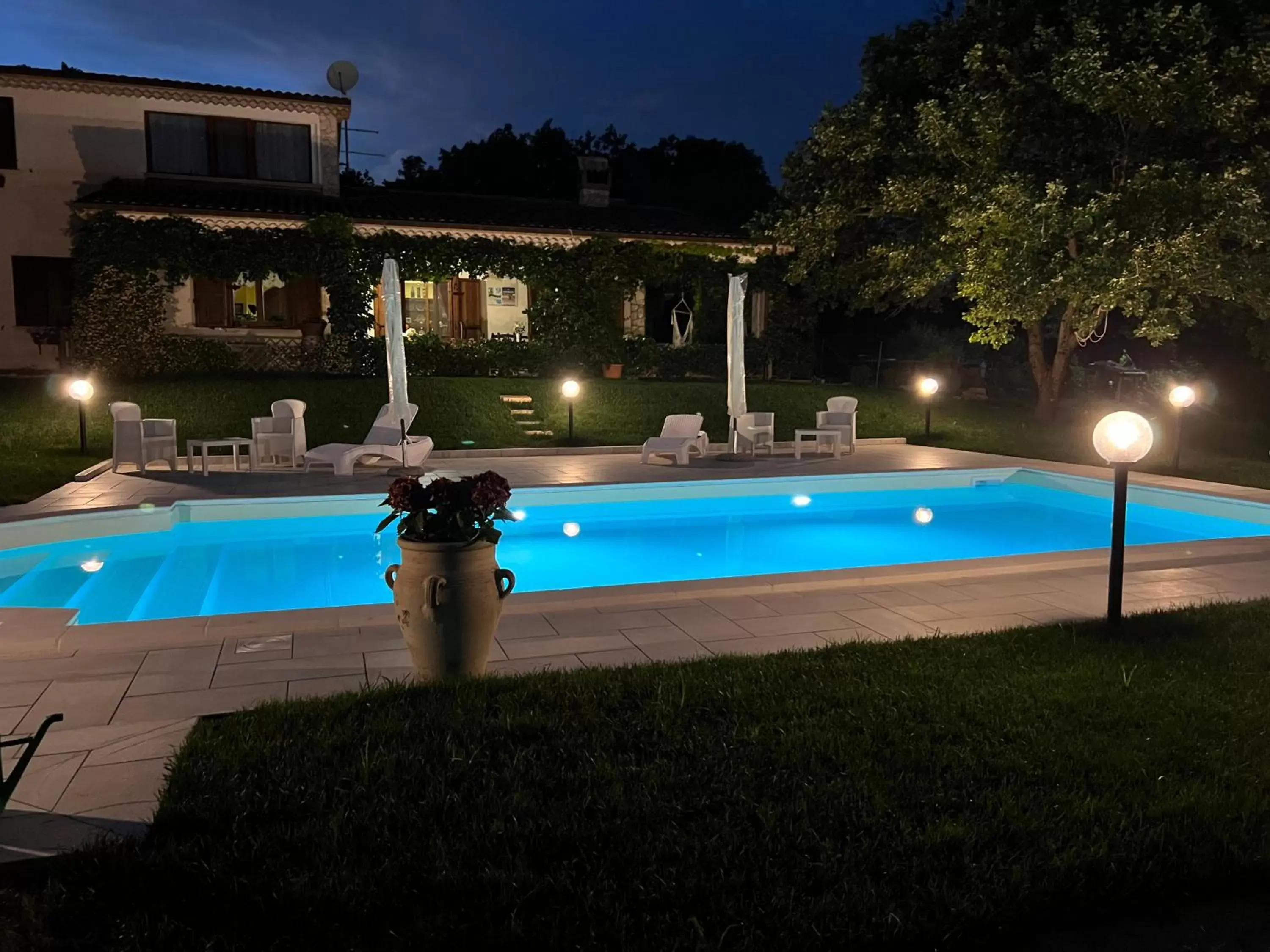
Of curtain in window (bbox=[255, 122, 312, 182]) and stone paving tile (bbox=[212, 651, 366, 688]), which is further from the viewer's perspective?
curtain in window (bbox=[255, 122, 312, 182])

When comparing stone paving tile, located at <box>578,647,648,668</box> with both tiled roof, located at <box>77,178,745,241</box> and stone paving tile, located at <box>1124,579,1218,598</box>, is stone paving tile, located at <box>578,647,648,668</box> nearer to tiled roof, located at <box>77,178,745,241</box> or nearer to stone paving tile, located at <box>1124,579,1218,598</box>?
stone paving tile, located at <box>1124,579,1218,598</box>

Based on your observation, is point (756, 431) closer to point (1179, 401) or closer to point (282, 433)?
point (1179, 401)

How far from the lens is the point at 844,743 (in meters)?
3.74

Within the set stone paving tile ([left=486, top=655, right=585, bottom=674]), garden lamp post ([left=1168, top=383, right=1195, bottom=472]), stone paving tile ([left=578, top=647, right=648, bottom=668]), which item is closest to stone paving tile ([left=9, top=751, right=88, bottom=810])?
stone paving tile ([left=486, top=655, right=585, bottom=674])

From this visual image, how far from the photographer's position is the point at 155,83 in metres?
19.2

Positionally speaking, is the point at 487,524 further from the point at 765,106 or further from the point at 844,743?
the point at 765,106

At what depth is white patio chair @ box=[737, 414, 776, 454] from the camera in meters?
14.6

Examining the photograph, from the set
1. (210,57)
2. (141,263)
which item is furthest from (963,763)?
(210,57)

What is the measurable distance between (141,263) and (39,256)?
103 inches

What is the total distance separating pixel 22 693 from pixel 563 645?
8.79ft

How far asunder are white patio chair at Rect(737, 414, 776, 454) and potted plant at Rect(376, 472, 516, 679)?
34.2ft

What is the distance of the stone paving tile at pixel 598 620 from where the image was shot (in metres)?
5.57

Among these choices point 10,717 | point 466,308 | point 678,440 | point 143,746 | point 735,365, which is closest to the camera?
point 143,746

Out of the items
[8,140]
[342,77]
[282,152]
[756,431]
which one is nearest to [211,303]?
[282,152]
